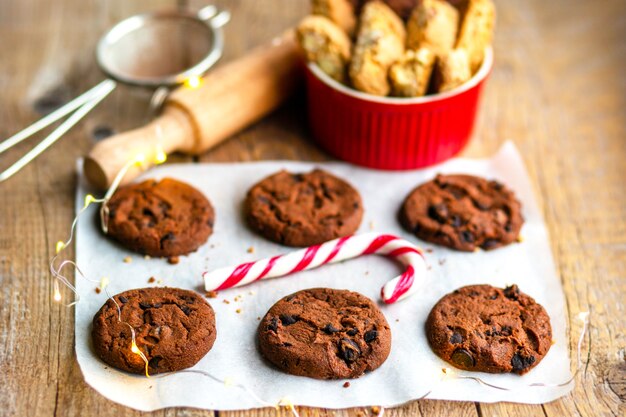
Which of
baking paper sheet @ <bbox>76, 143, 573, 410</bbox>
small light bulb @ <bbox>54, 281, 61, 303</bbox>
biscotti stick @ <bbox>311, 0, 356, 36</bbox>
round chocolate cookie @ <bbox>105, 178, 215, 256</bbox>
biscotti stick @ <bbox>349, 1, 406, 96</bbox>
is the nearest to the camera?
baking paper sheet @ <bbox>76, 143, 573, 410</bbox>

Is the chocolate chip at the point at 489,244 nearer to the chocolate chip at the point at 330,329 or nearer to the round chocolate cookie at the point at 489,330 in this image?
the round chocolate cookie at the point at 489,330

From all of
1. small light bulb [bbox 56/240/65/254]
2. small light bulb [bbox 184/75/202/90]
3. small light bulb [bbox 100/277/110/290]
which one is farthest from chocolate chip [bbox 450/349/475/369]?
small light bulb [bbox 184/75/202/90]

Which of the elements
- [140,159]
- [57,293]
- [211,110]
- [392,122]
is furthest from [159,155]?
[392,122]

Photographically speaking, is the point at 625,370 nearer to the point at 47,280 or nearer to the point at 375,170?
the point at 375,170

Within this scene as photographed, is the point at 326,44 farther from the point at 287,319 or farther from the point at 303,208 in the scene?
the point at 287,319

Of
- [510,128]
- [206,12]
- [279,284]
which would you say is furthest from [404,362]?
[206,12]

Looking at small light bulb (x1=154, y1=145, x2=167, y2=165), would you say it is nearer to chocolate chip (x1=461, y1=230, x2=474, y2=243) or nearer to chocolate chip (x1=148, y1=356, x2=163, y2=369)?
chocolate chip (x1=148, y1=356, x2=163, y2=369)
